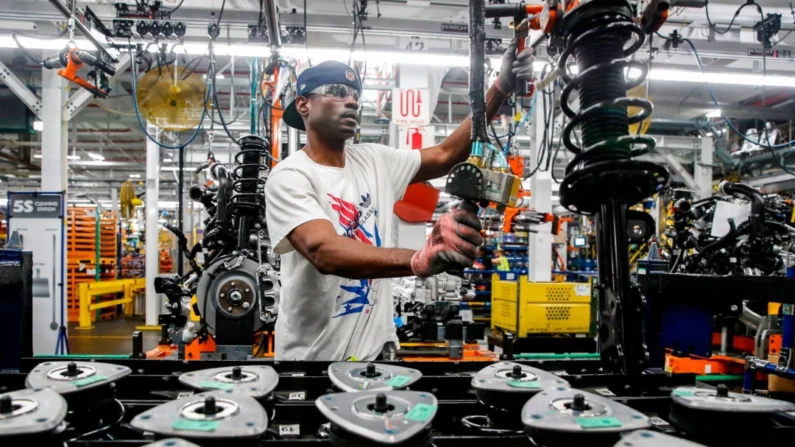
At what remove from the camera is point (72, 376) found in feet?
3.31

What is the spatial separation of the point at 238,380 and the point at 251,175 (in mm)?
2697

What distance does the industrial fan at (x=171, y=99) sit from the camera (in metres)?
4.75

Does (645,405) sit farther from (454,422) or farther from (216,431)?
(216,431)

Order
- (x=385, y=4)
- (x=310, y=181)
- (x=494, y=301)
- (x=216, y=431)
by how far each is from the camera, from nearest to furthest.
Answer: (x=216, y=431)
(x=310, y=181)
(x=385, y=4)
(x=494, y=301)

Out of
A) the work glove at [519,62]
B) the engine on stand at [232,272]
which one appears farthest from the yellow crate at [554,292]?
the work glove at [519,62]

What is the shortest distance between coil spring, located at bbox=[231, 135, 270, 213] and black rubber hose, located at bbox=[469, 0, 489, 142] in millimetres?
2667

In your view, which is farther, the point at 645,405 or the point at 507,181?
the point at 645,405

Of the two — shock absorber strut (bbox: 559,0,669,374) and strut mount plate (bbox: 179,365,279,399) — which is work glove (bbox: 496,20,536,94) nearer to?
shock absorber strut (bbox: 559,0,669,374)

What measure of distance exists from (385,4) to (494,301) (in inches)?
199

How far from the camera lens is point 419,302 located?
4414 mm

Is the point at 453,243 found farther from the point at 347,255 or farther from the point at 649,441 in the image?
the point at 649,441

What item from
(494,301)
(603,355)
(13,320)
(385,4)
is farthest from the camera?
(494,301)

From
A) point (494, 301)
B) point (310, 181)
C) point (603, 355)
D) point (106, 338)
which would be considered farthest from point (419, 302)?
point (106, 338)

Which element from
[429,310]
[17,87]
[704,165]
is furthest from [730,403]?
[704,165]
